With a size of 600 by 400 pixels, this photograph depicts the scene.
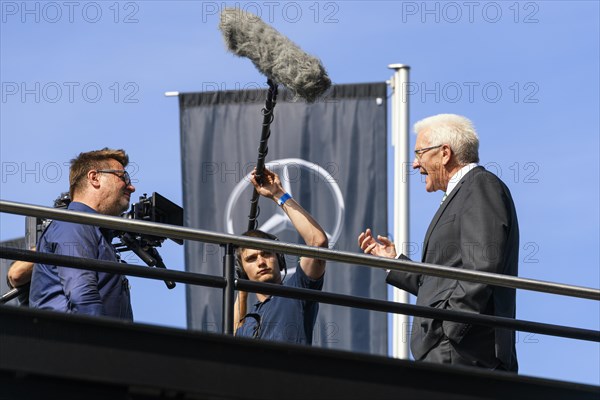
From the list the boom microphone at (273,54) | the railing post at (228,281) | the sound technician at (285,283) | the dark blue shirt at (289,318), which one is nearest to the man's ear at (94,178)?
the sound technician at (285,283)

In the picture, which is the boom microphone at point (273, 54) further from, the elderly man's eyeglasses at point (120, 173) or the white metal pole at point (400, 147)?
the white metal pole at point (400, 147)

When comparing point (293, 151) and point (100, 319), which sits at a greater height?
point (293, 151)

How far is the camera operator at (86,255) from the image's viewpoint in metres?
7.49

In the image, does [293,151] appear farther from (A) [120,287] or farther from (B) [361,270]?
(A) [120,287]

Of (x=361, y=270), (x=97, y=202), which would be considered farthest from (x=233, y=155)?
(x=97, y=202)

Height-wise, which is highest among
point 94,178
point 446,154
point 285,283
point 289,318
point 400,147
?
point 400,147

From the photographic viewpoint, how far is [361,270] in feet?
46.6

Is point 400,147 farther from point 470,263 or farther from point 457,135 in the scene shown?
point 470,263

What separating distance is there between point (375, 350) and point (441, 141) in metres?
6.06

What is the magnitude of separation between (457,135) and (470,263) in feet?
3.33

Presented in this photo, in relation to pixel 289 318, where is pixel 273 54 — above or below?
above

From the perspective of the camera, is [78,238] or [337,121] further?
[337,121]

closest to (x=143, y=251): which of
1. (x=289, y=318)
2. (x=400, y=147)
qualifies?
(x=289, y=318)

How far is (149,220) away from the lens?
864 centimetres
